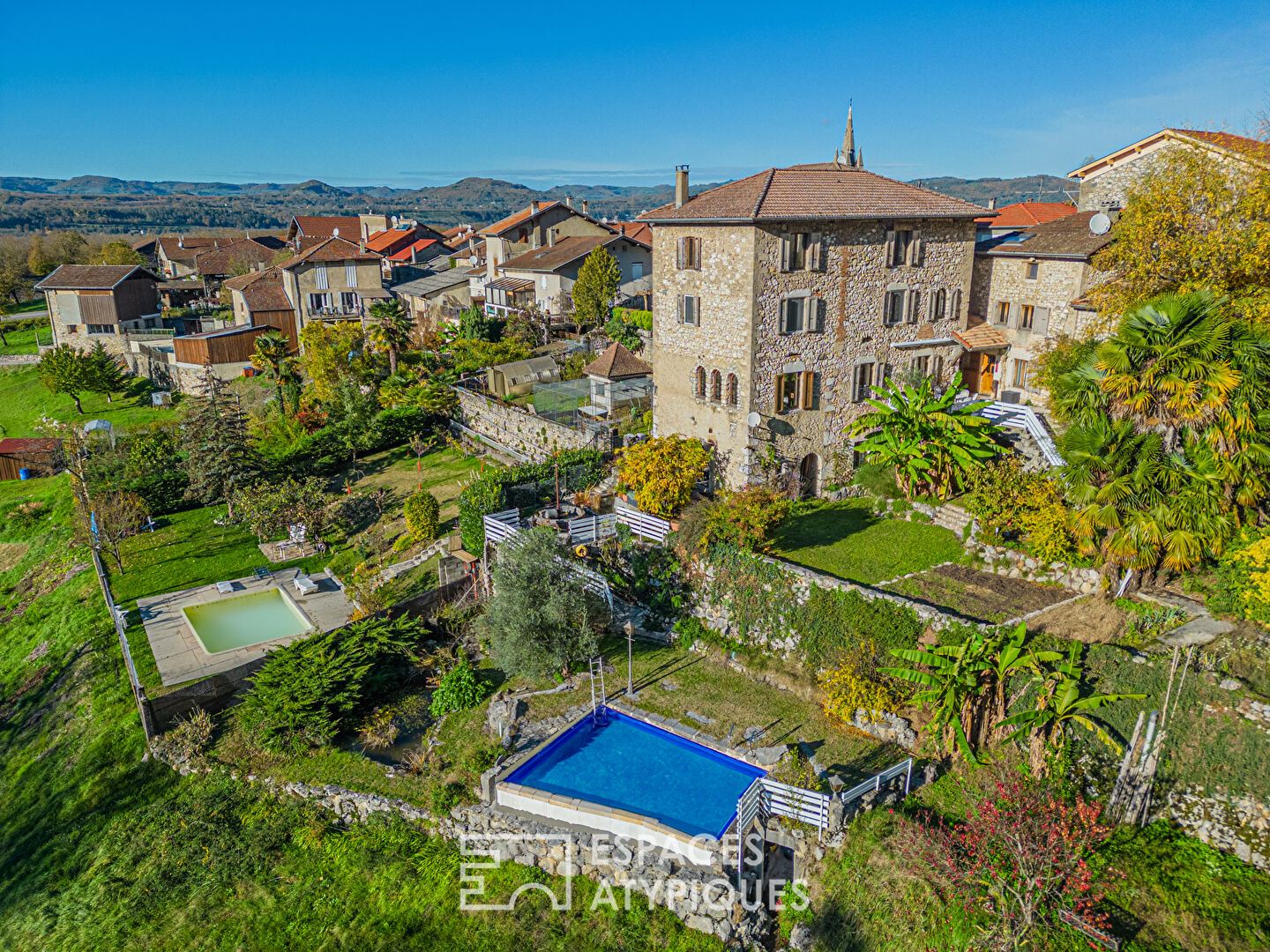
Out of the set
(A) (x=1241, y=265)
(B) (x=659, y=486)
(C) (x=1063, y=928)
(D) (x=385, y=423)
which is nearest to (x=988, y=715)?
(C) (x=1063, y=928)

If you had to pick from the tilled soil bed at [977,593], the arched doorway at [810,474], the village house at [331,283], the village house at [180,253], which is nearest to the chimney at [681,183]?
the arched doorway at [810,474]

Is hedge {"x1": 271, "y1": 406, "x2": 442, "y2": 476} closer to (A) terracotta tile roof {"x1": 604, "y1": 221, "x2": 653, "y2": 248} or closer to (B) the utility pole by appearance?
(A) terracotta tile roof {"x1": 604, "y1": 221, "x2": 653, "y2": 248}

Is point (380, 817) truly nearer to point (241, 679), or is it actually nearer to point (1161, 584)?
point (241, 679)

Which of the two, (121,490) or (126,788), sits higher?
(121,490)

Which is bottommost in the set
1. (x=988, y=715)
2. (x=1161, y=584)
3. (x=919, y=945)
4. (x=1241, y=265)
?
(x=919, y=945)

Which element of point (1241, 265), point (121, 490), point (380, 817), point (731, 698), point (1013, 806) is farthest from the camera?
point (121, 490)

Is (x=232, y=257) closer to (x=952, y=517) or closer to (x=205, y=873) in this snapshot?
(x=205, y=873)

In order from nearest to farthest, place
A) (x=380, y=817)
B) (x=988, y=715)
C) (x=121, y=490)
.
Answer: (x=988, y=715) → (x=380, y=817) → (x=121, y=490)

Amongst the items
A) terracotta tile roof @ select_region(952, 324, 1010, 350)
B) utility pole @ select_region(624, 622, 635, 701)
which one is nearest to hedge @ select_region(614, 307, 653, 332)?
terracotta tile roof @ select_region(952, 324, 1010, 350)
